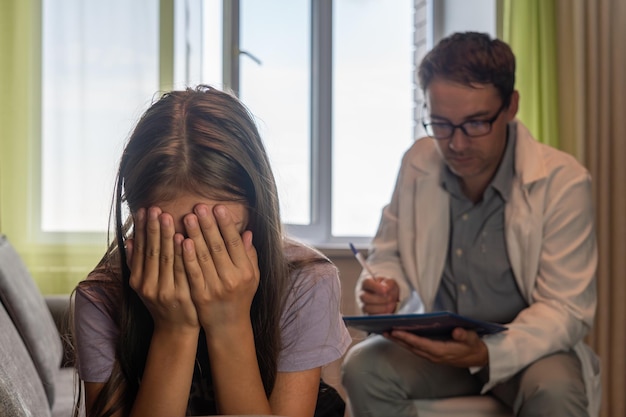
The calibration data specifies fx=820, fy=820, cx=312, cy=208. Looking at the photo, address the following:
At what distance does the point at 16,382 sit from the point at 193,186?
37 cm

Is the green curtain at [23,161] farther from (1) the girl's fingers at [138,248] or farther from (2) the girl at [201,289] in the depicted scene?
(1) the girl's fingers at [138,248]

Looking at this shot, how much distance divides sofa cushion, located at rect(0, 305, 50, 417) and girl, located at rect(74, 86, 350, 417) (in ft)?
0.39

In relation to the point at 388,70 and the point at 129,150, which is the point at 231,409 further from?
the point at 388,70

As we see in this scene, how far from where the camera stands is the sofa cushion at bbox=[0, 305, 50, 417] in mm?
825

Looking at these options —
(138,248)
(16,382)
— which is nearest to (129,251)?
(138,248)

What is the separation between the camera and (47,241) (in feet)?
10.0

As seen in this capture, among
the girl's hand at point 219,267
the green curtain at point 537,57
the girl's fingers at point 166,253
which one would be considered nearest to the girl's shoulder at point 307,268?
the girl's hand at point 219,267

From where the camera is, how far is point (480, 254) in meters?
2.05

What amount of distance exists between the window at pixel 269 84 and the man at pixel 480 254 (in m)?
1.09

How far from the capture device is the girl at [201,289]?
1170 mm

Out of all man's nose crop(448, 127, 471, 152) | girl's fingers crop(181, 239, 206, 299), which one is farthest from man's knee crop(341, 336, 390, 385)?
girl's fingers crop(181, 239, 206, 299)

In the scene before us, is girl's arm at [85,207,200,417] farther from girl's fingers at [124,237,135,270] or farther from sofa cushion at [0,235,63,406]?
sofa cushion at [0,235,63,406]

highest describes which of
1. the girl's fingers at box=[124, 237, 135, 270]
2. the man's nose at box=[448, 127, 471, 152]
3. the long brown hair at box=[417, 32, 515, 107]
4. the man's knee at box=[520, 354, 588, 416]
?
the long brown hair at box=[417, 32, 515, 107]

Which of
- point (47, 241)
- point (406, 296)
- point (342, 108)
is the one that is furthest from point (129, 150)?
point (342, 108)
